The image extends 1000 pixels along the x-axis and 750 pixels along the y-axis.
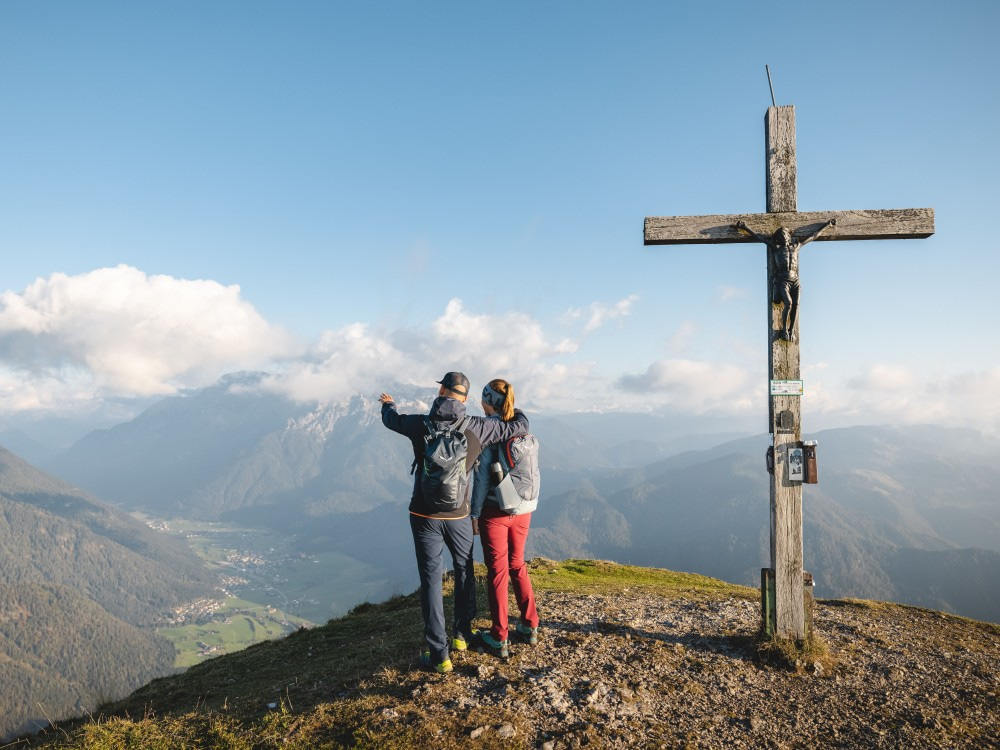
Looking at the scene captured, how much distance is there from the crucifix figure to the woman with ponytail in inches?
177

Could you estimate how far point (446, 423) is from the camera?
706 cm

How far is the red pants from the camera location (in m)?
7.31

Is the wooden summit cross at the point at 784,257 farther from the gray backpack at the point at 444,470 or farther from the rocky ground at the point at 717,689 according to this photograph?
the gray backpack at the point at 444,470

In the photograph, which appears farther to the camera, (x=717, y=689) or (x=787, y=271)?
(x=787, y=271)

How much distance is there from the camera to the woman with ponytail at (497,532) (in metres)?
7.28

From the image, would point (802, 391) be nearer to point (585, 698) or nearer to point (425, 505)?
point (585, 698)

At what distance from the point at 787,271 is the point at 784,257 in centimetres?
24

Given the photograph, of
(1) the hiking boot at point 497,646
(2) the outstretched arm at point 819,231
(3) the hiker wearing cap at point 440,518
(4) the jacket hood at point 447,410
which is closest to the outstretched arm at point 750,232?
(2) the outstretched arm at point 819,231

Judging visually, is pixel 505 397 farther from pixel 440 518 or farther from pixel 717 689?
pixel 717 689

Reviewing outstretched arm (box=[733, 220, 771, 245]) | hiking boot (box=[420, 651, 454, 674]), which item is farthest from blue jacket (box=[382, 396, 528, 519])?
outstretched arm (box=[733, 220, 771, 245])

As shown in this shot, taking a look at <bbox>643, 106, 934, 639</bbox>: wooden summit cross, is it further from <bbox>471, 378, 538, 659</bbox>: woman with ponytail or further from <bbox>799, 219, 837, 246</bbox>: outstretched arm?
<bbox>471, 378, 538, 659</bbox>: woman with ponytail

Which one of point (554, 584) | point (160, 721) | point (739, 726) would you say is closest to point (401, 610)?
point (554, 584)

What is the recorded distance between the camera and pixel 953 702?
257 inches

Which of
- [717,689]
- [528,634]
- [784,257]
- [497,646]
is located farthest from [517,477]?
[784,257]
